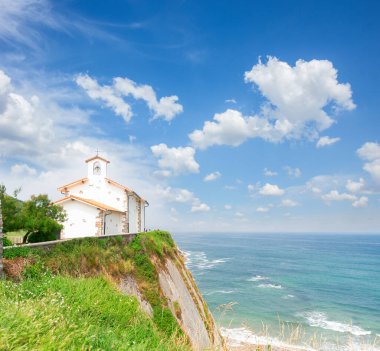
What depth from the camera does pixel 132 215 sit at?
32750 millimetres

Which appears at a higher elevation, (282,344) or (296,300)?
(282,344)

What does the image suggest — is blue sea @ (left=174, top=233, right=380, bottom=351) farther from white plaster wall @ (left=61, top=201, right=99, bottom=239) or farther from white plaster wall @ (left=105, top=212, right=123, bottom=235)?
white plaster wall @ (left=61, top=201, right=99, bottom=239)

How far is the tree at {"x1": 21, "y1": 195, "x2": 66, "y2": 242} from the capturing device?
64.7ft

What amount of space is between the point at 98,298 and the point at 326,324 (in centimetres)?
3680

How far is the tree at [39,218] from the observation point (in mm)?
19719

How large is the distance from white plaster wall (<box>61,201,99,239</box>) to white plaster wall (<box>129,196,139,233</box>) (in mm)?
6005

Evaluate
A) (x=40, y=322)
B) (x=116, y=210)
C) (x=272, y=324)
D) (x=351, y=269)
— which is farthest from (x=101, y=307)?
(x=351, y=269)

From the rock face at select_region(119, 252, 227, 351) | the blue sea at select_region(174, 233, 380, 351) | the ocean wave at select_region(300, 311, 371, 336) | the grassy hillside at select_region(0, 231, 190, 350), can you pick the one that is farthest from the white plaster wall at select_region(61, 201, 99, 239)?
the ocean wave at select_region(300, 311, 371, 336)

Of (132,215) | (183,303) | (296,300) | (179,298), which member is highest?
(132,215)

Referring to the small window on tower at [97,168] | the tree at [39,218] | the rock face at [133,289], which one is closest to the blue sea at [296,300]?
the rock face at [133,289]

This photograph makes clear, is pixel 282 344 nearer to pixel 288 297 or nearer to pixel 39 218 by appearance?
pixel 39 218

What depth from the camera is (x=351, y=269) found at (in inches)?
3140

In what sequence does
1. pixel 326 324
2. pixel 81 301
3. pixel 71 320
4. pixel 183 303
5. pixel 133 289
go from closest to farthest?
pixel 71 320 < pixel 81 301 < pixel 133 289 < pixel 183 303 < pixel 326 324

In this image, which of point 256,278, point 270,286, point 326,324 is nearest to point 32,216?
point 326,324
